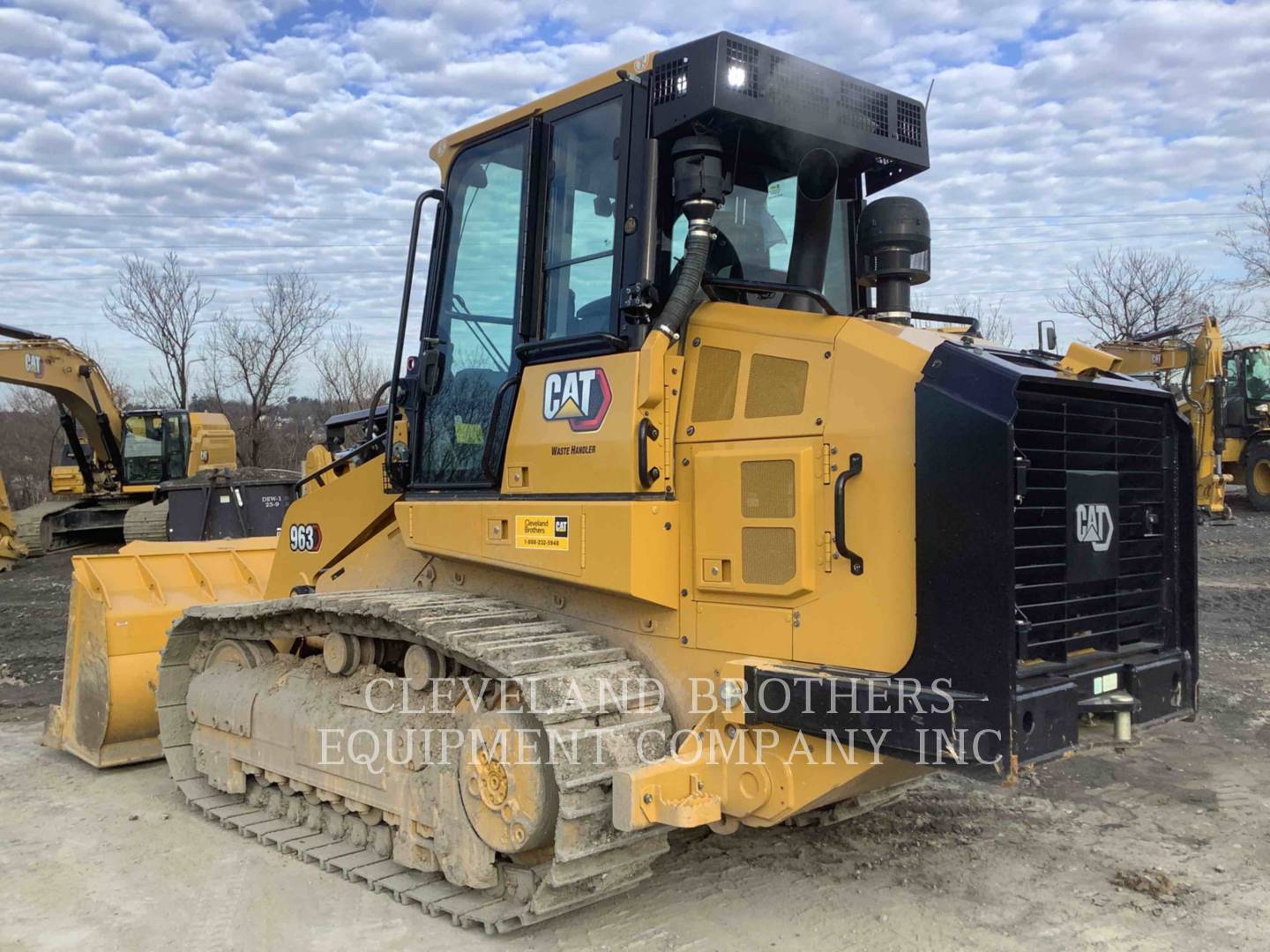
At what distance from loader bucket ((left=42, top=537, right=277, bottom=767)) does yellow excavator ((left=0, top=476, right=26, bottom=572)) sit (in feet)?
44.1

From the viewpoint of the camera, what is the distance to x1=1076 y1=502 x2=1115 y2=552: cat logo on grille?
3.69m

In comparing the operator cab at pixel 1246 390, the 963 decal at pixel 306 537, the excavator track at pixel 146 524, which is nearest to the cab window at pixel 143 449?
the excavator track at pixel 146 524

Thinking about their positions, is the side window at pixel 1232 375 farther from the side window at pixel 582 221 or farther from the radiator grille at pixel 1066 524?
the side window at pixel 582 221

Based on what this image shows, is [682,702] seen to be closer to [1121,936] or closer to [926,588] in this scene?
[926,588]

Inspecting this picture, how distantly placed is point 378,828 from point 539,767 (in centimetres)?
126

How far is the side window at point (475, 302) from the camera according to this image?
4680mm

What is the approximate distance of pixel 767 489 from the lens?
3.79 metres

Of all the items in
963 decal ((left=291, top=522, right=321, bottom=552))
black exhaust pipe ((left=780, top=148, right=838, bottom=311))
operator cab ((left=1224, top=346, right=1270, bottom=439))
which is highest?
operator cab ((left=1224, top=346, right=1270, bottom=439))

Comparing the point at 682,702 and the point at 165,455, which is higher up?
the point at 165,455

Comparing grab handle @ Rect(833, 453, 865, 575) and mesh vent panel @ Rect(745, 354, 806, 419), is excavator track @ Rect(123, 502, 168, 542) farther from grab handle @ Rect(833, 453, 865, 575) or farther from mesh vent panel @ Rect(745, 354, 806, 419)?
grab handle @ Rect(833, 453, 865, 575)

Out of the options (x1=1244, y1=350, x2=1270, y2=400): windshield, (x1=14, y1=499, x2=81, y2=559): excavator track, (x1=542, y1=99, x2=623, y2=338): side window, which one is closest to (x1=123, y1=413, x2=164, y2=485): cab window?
(x1=14, y1=499, x2=81, y2=559): excavator track

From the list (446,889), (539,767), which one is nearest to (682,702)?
(539,767)

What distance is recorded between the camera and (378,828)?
187 inches

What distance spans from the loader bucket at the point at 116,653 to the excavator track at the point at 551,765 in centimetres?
135
